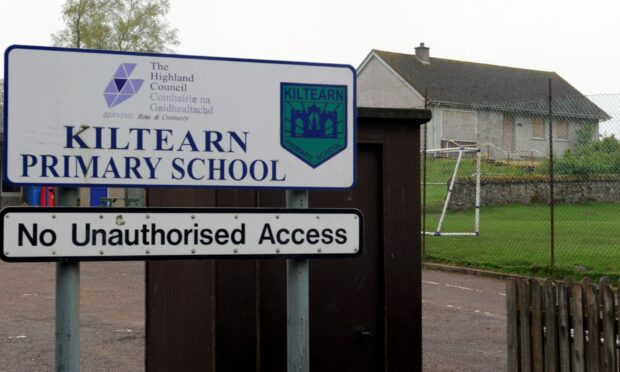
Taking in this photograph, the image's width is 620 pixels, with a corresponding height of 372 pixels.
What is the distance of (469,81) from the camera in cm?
5097

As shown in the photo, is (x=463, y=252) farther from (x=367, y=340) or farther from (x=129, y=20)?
(x=129, y=20)

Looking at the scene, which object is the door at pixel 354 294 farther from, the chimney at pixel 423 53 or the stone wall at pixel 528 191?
the chimney at pixel 423 53

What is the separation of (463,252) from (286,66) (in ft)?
48.5

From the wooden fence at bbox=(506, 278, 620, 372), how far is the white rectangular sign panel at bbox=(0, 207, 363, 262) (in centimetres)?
278

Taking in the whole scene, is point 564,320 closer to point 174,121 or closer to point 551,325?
point 551,325

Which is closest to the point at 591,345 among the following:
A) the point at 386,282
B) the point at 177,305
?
the point at 386,282

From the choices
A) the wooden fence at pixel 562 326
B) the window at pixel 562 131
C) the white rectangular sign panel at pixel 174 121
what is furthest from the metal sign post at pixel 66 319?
the window at pixel 562 131

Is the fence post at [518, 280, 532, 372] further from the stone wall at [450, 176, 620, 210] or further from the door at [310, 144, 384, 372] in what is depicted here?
Result: the stone wall at [450, 176, 620, 210]

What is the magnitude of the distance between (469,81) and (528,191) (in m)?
23.1

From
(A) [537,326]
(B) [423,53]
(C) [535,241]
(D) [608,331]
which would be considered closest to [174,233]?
(D) [608,331]

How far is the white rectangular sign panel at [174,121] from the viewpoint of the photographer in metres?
3.31

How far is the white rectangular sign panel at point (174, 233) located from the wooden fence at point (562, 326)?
2777mm

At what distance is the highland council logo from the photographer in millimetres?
3549

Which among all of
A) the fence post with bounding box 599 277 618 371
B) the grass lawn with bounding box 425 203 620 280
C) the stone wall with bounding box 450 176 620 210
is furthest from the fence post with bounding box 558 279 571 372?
the stone wall with bounding box 450 176 620 210
